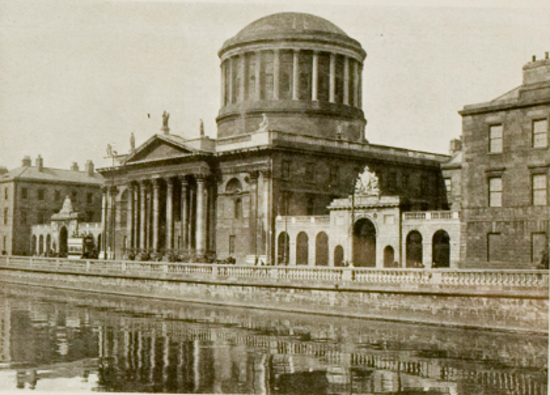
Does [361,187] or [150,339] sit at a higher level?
[361,187]

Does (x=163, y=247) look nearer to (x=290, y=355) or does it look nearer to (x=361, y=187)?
(x=361, y=187)

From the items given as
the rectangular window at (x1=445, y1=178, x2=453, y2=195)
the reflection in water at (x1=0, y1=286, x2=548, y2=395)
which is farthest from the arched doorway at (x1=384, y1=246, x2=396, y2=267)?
the rectangular window at (x1=445, y1=178, x2=453, y2=195)

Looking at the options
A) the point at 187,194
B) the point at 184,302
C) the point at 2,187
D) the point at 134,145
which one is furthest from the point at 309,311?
the point at 2,187

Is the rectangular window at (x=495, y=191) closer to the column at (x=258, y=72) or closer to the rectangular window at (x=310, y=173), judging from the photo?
the rectangular window at (x=310, y=173)

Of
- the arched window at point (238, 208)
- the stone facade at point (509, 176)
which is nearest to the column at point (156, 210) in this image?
the arched window at point (238, 208)

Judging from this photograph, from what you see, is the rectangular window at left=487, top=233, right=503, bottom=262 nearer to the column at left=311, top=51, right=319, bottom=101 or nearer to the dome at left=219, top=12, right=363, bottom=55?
the column at left=311, top=51, right=319, bottom=101
